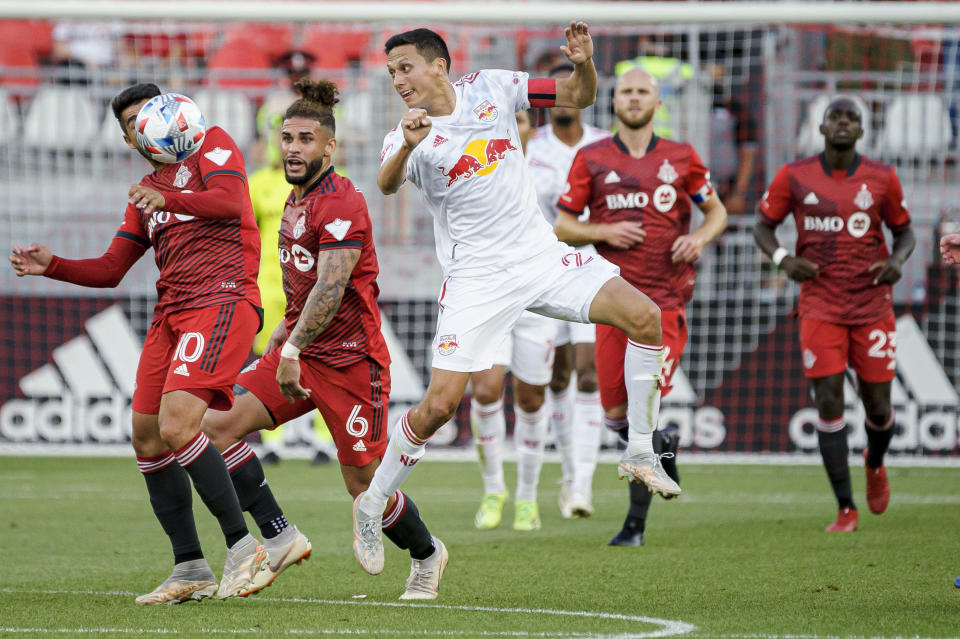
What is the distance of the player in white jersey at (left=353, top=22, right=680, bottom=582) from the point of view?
601cm

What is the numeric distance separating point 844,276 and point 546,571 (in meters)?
3.11

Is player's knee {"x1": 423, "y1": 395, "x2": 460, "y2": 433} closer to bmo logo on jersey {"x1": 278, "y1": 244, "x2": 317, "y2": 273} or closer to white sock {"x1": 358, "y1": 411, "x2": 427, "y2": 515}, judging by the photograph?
white sock {"x1": 358, "y1": 411, "x2": 427, "y2": 515}

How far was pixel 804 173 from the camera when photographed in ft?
28.7

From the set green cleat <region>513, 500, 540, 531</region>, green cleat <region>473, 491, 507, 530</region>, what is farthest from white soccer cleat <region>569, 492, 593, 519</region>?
green cleat <region>473, 491, 507, 530</region>

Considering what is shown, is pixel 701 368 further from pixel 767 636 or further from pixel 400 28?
pixel 767 636

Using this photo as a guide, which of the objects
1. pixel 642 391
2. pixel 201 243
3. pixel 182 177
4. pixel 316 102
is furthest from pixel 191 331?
pixel 642 391

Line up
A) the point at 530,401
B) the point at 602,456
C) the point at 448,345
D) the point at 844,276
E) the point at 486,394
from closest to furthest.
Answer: the point at 448,345 < the point at 844,276 < the point at 486,394 < the point at 530,401 < the point at 602,456

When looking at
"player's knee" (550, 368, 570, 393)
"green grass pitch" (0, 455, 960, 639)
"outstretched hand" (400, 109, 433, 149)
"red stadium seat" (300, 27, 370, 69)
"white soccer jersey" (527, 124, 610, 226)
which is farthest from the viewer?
"red stadium seat" (300, 27, 370, 69)

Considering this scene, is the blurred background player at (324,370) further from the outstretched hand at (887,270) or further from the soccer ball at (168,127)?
the outstretched hand at (887,270)

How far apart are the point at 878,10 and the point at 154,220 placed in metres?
7.57

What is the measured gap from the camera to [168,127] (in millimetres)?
Answer: 5770

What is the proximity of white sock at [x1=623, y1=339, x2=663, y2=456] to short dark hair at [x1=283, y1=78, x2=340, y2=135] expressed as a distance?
1.74 m

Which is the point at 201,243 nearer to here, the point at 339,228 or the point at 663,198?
the point at 339,228

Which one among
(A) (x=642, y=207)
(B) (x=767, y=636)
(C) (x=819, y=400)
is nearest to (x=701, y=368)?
(C) (x=819, y=400)
